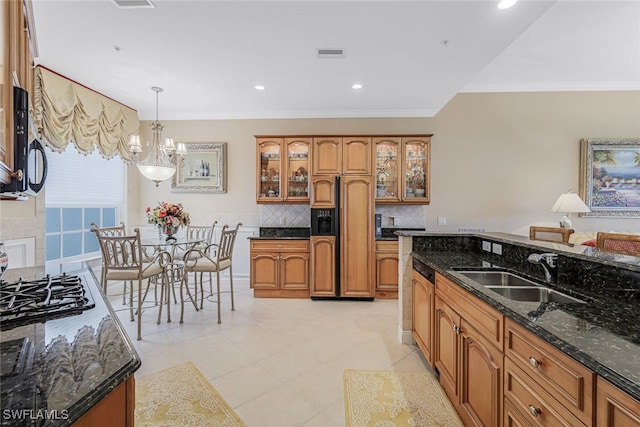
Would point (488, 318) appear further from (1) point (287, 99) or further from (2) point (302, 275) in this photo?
(1) point (287, 99)

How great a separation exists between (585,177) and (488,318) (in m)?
4.39

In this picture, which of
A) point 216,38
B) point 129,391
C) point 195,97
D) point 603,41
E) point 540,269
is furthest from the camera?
point 195,97

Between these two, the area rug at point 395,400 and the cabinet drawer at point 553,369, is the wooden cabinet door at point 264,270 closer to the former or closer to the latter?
the area rug at point 395,400

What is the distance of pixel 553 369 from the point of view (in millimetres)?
955

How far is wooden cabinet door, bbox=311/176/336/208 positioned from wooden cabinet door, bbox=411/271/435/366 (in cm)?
169

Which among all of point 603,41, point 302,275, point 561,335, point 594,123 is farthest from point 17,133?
point 594,123

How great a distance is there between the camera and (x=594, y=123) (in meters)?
4.28

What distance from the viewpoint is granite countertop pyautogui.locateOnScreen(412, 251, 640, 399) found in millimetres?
765

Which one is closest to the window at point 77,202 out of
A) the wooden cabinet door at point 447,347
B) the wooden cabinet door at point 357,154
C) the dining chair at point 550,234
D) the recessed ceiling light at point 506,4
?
the wooden cabinet door at point 357,154

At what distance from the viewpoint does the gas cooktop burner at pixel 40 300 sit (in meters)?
0.97

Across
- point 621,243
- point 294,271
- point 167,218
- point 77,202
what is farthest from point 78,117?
point 621,243

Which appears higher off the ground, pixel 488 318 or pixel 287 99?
pixel 287 99

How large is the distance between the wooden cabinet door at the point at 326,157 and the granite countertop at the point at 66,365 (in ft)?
10.9

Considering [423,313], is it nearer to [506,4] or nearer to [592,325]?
[592,325]
